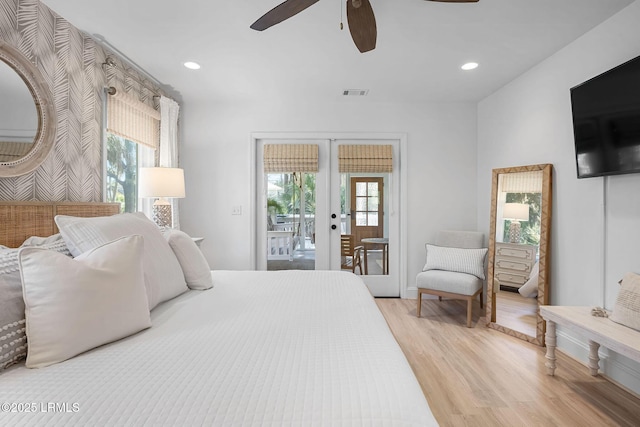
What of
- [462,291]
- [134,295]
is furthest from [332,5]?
[462,291]

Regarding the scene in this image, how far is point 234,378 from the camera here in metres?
0.83

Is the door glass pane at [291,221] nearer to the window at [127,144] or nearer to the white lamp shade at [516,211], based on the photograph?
the window at [127,144]

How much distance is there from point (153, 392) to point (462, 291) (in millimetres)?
2902

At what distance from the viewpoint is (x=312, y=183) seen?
3.86 meters

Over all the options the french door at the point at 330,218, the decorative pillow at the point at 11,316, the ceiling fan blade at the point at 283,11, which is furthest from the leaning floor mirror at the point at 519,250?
the decorative pillow at the point at 11,316

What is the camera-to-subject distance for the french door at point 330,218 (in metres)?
3.84

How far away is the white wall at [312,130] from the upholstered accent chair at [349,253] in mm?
631

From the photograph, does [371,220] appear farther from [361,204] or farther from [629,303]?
[629,303]

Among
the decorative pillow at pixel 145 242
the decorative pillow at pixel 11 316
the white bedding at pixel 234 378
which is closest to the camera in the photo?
the white bedding at pixel 234 378

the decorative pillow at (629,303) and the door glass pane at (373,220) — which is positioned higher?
the door glass pane at (373,220)

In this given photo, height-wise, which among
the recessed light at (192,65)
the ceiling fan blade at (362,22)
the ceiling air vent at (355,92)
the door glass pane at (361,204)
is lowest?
the door glass pane at (361,204)

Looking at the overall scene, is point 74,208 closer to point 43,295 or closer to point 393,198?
point 43,295

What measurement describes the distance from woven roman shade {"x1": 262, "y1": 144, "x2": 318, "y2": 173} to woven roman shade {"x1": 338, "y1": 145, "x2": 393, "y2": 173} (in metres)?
0.35

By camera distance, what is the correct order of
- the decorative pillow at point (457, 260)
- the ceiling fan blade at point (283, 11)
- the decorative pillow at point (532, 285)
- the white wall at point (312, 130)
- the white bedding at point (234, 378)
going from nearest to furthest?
1. the white bedding at point (234, 378)
2. the ceiling fan blade at point (283, 11)
3. the decorative pillow at point (532, 285)
4. the decorative pillow at point (457, 260)
5. the white wall at point (312, 130)
